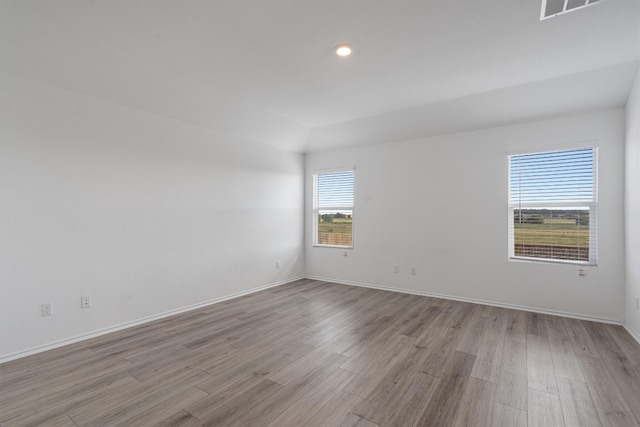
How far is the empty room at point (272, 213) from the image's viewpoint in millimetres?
2150

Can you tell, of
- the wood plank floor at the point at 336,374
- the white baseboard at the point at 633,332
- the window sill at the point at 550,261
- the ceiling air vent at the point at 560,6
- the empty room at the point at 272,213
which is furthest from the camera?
the window sill at the point at 550,261

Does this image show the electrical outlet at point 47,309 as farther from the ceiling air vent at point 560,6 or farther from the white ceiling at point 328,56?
the ceiling air vent at point 560,6

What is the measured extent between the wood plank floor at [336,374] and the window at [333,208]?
219 centimetres

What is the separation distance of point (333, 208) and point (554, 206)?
134 inches

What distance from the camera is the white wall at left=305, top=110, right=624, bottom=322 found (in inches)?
141

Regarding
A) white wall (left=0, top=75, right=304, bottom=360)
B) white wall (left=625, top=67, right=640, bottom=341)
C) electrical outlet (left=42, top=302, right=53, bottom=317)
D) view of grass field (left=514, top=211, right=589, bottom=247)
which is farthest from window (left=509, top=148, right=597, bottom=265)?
electrical outlet (left=42, top=302, right=53, bottom=317)

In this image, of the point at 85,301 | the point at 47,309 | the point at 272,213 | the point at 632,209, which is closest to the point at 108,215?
the point at 85,301

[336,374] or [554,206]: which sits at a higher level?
[554,206]

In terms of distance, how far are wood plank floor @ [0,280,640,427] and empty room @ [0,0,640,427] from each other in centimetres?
2

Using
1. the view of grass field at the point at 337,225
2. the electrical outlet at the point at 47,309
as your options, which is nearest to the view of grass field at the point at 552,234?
the view of grass field at the point at 337,225

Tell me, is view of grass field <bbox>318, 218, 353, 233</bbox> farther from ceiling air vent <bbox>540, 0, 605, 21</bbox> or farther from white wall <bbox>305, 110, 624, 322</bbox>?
ceiling air vent <bbox>540, 0, 605, 21</bbox>

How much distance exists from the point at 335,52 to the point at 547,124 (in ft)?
10.1

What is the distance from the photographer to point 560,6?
2.08 m

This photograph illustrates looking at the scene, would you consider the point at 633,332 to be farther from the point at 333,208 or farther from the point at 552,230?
the point at 333,208
